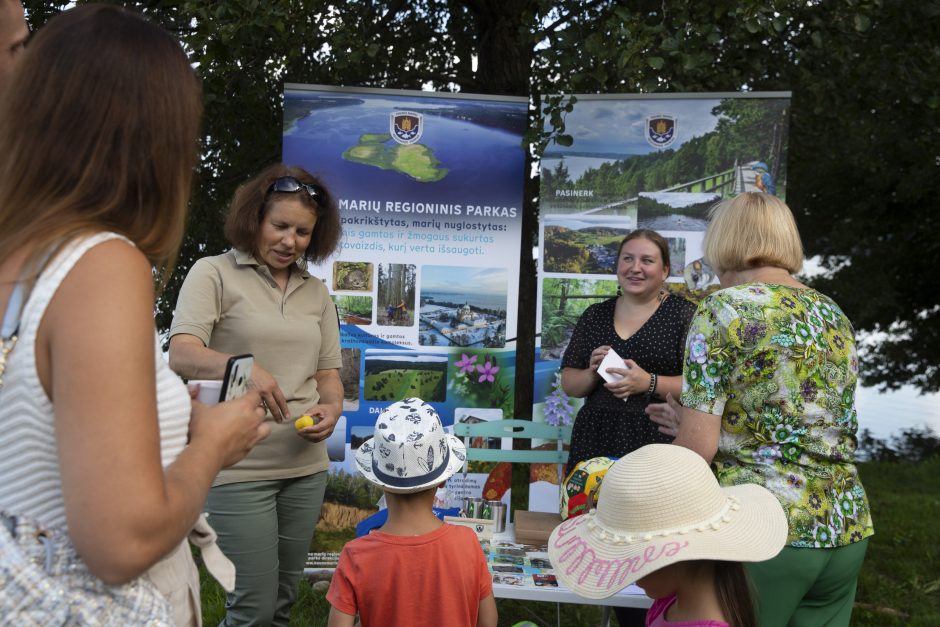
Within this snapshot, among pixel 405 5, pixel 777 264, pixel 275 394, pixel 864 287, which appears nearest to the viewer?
pixel 777 264

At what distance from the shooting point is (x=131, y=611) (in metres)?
1.07

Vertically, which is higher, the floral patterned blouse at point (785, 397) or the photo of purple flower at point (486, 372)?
the floral patterned blouse at point (785, 397)

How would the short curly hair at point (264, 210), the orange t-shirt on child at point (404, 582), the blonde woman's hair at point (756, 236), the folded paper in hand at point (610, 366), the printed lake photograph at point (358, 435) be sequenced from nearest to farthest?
the orange t-shirt on child at point (404, 582) < the blonde woman's hair at point (756, 236) < the short curly hair at point (264, 210) < the folded paper in hand at point (610, 366) < the printed lake photograph at point (358, 435)

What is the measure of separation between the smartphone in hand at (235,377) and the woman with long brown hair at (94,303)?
0.26m

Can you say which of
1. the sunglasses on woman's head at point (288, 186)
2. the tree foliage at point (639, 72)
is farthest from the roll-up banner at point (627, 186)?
the sunglasses on woman's head at point (288, 186)

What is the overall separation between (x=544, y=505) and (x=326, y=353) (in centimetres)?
187

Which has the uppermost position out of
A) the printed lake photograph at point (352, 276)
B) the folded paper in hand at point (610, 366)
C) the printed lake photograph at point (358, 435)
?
the printed lake photograph at point (352, 276)

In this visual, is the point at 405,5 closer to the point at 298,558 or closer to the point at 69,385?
the point at 298,558

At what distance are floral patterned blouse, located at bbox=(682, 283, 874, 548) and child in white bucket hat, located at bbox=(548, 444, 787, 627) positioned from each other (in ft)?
1.20

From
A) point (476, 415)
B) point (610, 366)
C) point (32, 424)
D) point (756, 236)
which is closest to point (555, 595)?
point (610, 366)

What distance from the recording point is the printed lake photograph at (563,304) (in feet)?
15.0

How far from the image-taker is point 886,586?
4.82 meters

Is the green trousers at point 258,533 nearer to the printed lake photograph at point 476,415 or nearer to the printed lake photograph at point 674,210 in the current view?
the printed lake photograph at point 476,415

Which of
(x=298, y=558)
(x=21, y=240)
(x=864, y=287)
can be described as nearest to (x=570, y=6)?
(x=298, y=558)
